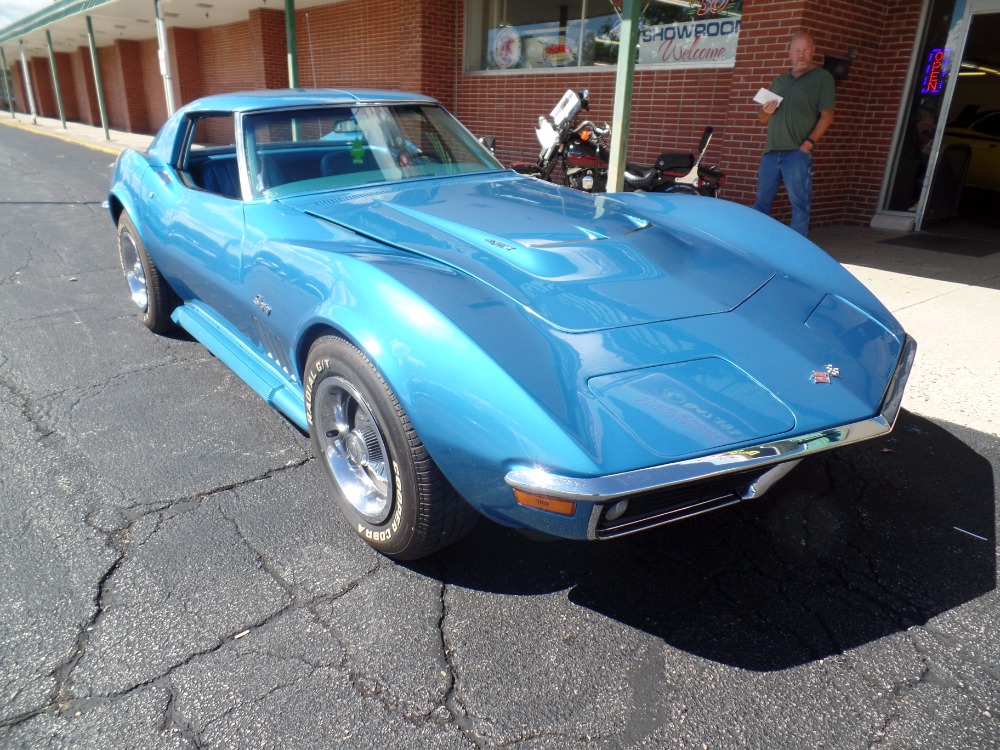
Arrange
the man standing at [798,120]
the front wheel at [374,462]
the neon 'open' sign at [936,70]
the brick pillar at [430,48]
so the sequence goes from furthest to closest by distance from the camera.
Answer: the brick pillar at [430,48]
the neon 'open' sign at [936,70]
the man standing at [798,120]
the front wheel at [374,462]

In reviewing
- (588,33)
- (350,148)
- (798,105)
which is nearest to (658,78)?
(588,33)

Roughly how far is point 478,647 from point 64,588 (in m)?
1.28

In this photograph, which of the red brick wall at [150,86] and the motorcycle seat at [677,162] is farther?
the red brick wall at [150,86]

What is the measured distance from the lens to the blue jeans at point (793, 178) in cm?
586

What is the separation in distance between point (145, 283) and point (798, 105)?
199 inches

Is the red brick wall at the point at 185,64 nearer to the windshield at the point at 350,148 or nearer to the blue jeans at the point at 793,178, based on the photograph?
the blue jeans at the point at 793,178

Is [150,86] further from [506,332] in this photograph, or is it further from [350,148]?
[506,332]

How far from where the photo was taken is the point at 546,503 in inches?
66.6

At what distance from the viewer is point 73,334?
4.29 m

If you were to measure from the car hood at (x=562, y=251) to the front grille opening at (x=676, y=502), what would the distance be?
1.80 ft

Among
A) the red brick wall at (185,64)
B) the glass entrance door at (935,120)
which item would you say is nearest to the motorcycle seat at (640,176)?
the glass entrance door at (935,120)

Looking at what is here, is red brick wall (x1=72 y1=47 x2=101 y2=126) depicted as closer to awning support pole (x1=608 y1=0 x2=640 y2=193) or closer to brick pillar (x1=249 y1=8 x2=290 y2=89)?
brick pillar (x1=249 y1=8 x2=290 y2=89)

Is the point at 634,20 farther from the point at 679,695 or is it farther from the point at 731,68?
the point at 679,695

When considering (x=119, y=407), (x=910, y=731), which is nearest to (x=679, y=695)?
(x=910, y=731)
